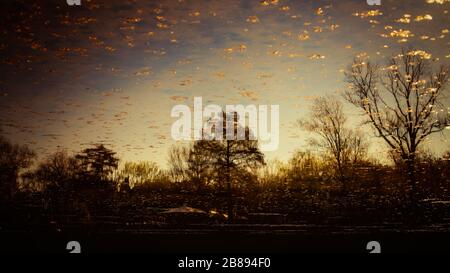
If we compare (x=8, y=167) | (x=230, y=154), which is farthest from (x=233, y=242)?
(x=8, y=167)

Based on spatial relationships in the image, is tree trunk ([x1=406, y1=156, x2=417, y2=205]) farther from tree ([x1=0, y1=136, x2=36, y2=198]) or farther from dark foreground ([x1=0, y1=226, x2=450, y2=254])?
tree ([x1=0, y1=136, x2=36, y2=198])

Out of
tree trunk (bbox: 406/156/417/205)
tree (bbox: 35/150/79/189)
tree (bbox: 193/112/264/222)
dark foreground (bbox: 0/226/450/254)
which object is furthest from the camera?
tree (bbox: 35/150/79/189)

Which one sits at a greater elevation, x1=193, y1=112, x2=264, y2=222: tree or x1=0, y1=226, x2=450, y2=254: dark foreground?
x1=193, y1=112, x2=264, y2=222: tree

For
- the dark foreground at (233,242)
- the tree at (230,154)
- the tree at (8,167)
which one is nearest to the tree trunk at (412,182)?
the dark foreground at (233,242)

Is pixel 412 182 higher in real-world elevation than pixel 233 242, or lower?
higher

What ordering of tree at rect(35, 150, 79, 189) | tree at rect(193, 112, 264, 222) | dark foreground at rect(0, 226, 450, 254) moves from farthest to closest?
1. tree at rect(35, 150, 79, 189)
2. tree at rect(193, 112, 264, 222)
3. dark foreground at rect(0, 226, 450, 254)

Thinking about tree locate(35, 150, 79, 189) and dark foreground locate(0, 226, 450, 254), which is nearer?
dark foreground locate(0, 226, 450, 254)

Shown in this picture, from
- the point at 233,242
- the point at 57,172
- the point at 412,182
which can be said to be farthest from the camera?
the point at 57,172

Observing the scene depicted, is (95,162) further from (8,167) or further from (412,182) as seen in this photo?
(412,182)

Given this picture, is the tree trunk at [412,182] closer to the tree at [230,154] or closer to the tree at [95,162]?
the tree at [230,154]

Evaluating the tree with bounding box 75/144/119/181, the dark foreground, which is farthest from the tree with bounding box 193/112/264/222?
the tree with bounding box 75/144/119/181
